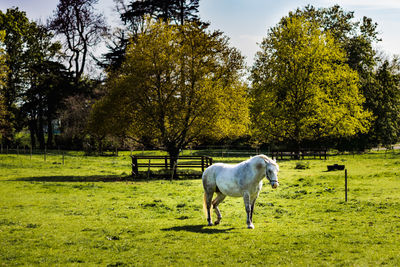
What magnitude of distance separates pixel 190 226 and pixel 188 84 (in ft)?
67.3

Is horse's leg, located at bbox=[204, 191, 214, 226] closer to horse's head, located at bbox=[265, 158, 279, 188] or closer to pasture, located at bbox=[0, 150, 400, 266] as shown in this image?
pasture, located at bbox=[0, 150, 400, 266]

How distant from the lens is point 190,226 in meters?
13.7

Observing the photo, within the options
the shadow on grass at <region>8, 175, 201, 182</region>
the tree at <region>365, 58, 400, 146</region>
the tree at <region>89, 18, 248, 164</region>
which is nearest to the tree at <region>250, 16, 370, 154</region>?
the tree at <region>365, 58, 400, 146</region>

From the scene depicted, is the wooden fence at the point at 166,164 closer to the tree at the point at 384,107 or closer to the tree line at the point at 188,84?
the tree line at the point at 188,84

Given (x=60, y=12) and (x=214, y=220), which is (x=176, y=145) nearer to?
(x=214, y=220)

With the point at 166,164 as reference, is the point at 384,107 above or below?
above

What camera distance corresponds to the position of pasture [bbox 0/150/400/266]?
10.1 m

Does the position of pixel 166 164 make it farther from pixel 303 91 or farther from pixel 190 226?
pixel 303 91

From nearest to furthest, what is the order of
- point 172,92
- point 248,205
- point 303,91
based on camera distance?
1. point 248,205
2. point 172,92
3. point 303,91

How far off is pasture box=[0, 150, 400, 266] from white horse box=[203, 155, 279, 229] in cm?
91

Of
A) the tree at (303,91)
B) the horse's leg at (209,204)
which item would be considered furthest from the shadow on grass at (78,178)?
the tree at (303,91)

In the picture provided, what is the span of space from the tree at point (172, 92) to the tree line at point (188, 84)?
3.6 inches

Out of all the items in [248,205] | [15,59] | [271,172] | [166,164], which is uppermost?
[15,59]

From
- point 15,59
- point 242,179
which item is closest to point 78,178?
point 242,179
